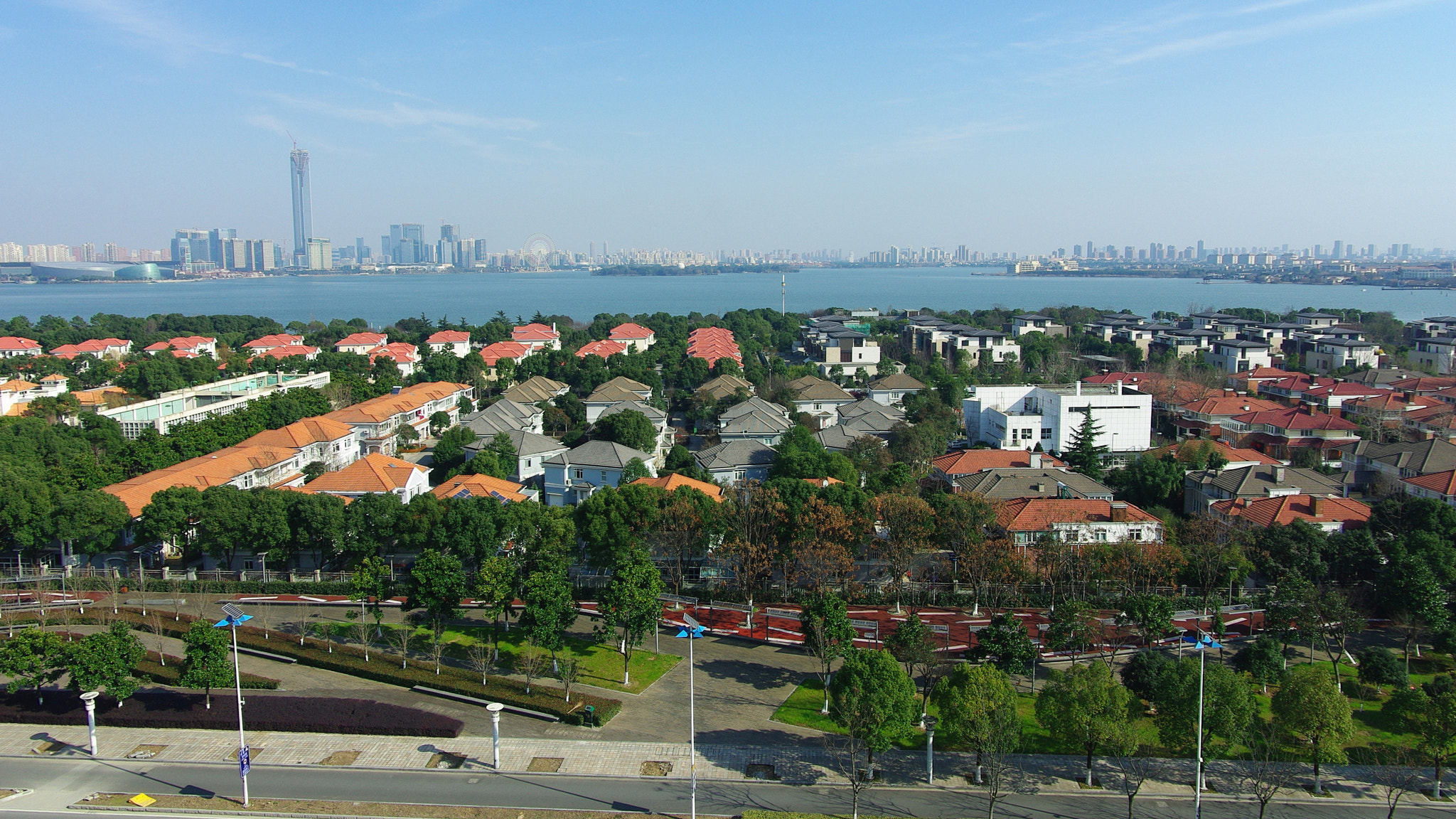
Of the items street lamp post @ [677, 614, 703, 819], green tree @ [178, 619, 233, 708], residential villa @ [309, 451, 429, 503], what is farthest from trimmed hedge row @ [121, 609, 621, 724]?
residential villa @ [309, 451, 429, 503]

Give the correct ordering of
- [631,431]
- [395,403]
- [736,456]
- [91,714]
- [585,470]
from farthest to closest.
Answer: [395,403] → [631,431] → [736,456] → [585,470] → [91,714]

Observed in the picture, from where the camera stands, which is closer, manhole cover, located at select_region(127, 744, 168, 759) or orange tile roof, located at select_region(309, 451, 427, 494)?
manhole cover, located at select_region(127, 744, 168, 759)

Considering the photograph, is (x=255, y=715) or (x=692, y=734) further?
(x=255, y=715)

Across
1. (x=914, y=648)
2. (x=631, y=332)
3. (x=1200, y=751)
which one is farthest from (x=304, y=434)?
(x=631, y=332)

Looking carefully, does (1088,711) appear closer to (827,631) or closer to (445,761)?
(827,631)

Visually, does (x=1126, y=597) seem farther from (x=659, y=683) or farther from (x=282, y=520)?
(x=282, y=520)

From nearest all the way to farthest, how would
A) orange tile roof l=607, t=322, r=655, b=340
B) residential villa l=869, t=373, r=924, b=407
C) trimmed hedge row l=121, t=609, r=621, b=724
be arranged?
trimmed hedge row l=121, t=609, r=621, b=724 < residential villa l=869, t=373, r=924, b=407 < orange tile roof l=607, t=322, r=655, b=340

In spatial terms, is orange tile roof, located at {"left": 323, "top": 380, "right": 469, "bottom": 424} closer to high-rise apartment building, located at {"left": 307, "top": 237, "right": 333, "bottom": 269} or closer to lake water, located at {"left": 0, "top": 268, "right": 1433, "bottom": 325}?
lake water, located at {"left": 0, "top": 268, "right": 1433, "bottom": 325}
